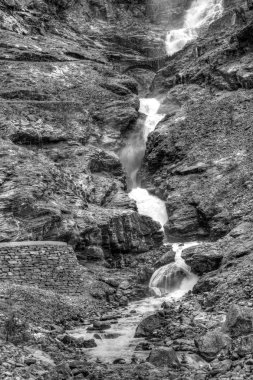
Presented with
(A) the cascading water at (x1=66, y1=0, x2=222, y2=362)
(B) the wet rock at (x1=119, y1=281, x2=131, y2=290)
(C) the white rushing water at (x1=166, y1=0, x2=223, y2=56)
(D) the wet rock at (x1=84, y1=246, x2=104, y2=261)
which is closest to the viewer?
(A) the cascading water at (x1=66, y1=0, x2=222, y2=362)

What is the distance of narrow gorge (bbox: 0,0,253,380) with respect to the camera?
42.5 feet

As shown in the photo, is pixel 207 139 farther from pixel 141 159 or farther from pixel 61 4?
pixel 61 4

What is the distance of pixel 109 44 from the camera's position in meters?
57.7

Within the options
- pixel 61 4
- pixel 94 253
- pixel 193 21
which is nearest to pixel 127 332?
pixel 94 253

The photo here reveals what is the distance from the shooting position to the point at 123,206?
2852 cm

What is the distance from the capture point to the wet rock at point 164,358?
1154 centimetres

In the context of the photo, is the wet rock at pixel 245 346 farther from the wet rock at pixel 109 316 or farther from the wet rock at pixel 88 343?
the wet rock at pixel 109 316

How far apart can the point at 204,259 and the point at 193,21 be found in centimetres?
4782

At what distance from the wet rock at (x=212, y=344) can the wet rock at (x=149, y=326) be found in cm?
282

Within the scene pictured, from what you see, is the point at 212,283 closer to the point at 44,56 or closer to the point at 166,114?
the point at 166,114

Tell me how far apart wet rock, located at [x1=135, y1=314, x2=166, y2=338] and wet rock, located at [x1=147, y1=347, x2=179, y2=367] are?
3.15m

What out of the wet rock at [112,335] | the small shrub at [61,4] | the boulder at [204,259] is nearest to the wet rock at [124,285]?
the boulder at [204,259]

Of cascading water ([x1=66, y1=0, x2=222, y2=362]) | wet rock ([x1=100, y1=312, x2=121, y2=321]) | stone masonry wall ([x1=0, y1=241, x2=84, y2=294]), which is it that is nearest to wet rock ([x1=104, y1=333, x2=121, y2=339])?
cascading water ([x1=66, y1=0, x2=222, y2=362])

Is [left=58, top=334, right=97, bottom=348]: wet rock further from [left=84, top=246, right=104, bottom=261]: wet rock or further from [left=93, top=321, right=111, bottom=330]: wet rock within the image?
[left=84, top=246, right=104, bottom=261]: wet rock
